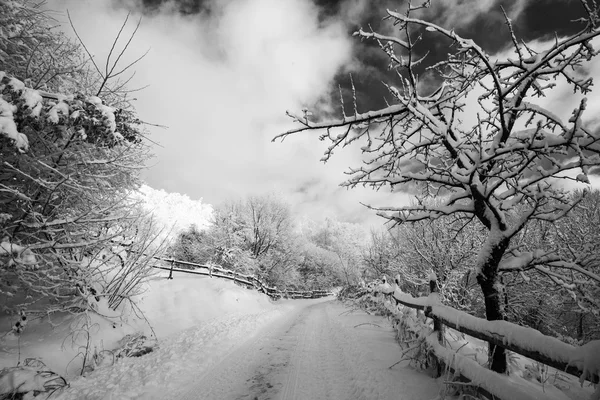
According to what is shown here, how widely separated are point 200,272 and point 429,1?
1491cm

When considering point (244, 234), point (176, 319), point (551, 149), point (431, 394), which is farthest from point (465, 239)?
point (244, 234)

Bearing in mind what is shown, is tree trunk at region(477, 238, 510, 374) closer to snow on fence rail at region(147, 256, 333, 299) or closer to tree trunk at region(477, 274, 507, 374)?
tree trunk at region(477, 274, 507, 374)

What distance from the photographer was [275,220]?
86.8ft

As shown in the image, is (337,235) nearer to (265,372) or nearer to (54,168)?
(265,372)

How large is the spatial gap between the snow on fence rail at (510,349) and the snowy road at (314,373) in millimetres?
689

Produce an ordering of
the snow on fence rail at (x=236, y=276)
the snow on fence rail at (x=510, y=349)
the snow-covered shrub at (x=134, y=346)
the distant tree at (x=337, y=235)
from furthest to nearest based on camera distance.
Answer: the distant tree at (x=337, y=235)
the snow on fence rail at (x=236, y=276)
the snow-covered shrub at (x=134, y=346)
the snow on fence rail at (x=510, y=349)

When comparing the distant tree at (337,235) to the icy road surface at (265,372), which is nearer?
the icy road surface at (265,372)

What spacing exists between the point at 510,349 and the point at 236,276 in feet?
57.2

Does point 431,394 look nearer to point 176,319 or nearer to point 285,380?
point 285,380

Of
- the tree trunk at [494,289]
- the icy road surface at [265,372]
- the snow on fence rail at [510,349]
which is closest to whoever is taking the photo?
the snow on fence rail at [510,349]

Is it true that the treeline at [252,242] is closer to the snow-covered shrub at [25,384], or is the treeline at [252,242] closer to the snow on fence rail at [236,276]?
the snow on fence rail at [236,276]

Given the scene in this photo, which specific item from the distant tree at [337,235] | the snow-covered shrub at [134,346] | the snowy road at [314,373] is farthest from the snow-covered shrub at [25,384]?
the distant tree at [337,235]

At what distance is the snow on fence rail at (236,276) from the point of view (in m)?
12.4

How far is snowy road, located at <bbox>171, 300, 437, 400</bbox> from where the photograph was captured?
3439 mm
